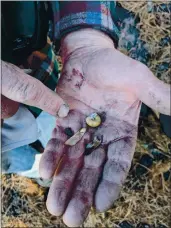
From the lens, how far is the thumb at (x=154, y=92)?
110 centimetres

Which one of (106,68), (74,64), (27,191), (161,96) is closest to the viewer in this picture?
(161,96)

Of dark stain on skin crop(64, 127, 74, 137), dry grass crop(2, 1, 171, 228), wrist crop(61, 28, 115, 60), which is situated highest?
wrist crop(61, 28, 115, 60)

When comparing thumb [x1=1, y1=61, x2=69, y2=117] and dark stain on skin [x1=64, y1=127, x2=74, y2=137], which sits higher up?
thumb [x1=1, y1=61, x2=69, y2=117]

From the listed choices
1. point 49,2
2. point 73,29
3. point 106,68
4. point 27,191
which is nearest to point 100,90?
point 106,68

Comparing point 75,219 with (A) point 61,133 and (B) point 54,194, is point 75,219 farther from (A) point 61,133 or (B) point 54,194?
(A) point 61,133

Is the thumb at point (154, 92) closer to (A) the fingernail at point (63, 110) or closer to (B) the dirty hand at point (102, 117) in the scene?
(B) the dirty hand at point (102, 117)

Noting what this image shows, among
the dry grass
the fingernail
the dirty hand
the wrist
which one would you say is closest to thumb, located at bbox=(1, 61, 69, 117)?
the fingernail

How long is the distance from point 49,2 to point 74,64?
0.75 feet

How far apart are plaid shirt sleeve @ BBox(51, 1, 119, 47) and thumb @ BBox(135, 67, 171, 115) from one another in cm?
32

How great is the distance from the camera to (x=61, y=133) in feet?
4.23

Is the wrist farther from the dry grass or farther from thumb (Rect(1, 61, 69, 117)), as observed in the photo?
the dry grass

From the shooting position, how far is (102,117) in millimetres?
1340

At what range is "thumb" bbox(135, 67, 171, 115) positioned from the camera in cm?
110

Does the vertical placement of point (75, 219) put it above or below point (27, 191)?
above
